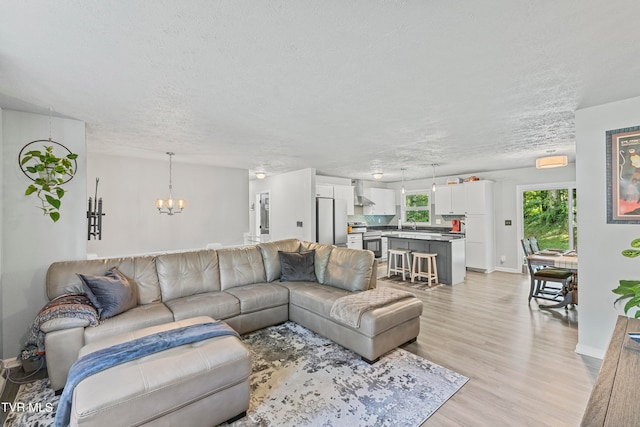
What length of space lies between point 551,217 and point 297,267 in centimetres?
595

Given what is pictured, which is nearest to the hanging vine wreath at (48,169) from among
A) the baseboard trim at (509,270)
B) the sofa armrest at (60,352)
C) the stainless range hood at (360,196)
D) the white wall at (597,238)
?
the sofa armrest at (60,352)

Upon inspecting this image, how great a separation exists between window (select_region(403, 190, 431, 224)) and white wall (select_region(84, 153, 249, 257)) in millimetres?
5017

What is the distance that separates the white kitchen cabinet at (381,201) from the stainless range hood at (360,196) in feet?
0.61

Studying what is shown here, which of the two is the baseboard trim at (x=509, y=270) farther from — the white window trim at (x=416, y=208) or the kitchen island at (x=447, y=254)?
the white window trim at (x=416, y=208)

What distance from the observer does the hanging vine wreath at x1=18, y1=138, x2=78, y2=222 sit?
269cm

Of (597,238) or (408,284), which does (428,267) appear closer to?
(408,284)

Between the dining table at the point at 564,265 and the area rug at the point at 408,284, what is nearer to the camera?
the dining table at the point at 564,265

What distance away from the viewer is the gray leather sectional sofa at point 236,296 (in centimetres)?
242

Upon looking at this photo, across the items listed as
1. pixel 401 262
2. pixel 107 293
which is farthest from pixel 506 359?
pixel 107 293

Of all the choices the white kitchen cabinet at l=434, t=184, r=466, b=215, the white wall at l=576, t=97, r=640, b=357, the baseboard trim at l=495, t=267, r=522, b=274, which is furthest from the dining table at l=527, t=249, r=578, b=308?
the white kitchen cabinet at l=434, t=184, r=466, b=215

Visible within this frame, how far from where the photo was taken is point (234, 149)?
4488mm

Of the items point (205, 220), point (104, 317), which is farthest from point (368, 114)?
point (205, 220)

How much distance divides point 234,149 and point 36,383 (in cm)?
343

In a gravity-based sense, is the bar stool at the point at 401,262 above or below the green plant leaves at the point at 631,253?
below
